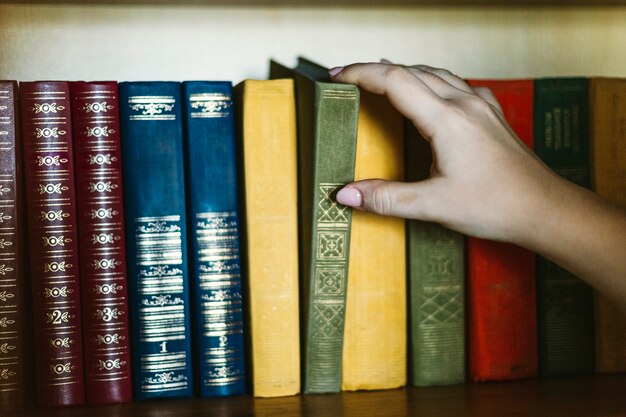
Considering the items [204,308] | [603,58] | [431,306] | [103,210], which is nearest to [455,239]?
[431,306]

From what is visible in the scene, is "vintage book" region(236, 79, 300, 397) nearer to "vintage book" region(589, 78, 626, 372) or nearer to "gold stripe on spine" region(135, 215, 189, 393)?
"gold stripe on spine" region(135, 215, 189, 393)

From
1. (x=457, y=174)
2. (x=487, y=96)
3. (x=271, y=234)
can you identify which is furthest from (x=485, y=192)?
(x=271, y=234)

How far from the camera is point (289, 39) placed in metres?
1.15

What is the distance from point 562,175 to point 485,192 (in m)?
0.15

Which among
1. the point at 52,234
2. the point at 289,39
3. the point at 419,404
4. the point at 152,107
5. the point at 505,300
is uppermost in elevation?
the point at 289,39

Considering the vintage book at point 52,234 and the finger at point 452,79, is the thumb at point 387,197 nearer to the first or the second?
the finger at point 452,79

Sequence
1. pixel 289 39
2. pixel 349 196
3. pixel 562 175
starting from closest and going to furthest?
pixel 349 196, pixel 562 175, pixel 289 39

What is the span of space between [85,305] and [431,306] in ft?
1.37

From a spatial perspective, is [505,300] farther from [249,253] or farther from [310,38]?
[310,38]

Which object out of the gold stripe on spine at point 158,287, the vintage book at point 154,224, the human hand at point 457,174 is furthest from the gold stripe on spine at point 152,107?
the human hand at point 457,174

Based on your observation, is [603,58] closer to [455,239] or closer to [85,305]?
[455,239]

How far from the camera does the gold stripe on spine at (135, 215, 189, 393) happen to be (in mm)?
856

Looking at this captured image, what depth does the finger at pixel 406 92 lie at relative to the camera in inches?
32.9

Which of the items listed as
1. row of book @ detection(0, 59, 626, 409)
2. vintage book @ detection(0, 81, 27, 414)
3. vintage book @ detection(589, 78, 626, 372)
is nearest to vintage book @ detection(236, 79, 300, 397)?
row of book @ detection(0, 59, 626, 409)
